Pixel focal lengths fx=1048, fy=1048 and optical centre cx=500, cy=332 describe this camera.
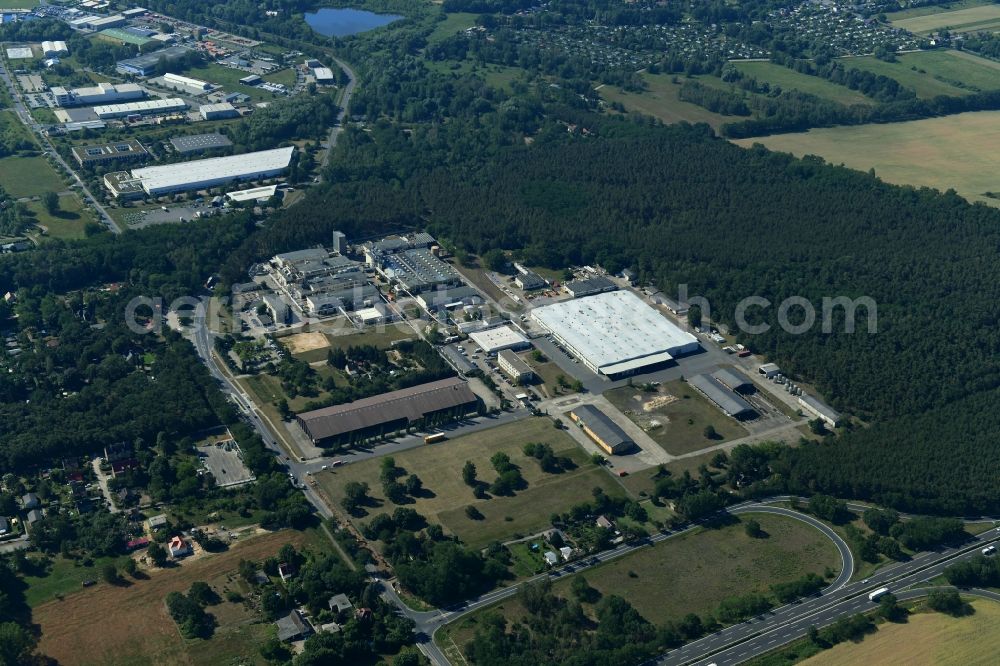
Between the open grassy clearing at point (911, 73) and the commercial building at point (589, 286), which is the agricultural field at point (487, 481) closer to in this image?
the commercial building at point (589, 286)

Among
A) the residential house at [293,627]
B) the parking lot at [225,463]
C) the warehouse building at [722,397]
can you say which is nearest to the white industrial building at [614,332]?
the warehouse building at [722,397]

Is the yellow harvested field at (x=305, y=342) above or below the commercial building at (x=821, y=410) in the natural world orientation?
below

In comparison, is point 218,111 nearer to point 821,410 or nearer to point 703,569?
point 821,410

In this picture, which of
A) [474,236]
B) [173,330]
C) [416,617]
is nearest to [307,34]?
[474,236]

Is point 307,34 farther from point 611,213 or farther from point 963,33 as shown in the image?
point 963,33

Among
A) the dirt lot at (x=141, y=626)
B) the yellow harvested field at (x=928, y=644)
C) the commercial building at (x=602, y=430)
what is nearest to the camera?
the dirt lot at (x=141, y=626)

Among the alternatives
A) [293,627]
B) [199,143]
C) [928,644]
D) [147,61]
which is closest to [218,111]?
[199,143]
